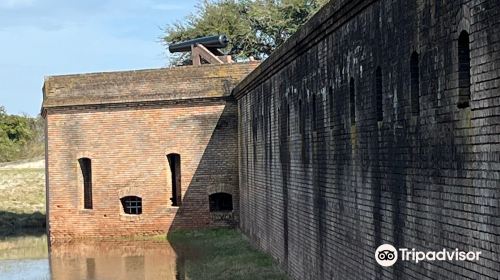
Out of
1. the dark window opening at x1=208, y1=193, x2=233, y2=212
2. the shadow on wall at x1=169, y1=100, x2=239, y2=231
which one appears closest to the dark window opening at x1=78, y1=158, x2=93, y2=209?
the shadow on wall at x1=169, y1=100, x2=239, y2=231

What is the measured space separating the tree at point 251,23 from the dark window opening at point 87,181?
57.7 ft

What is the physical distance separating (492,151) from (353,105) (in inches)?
160

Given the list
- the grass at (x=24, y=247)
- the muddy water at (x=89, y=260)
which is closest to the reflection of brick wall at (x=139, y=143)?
the grass at (x=24, y=247)

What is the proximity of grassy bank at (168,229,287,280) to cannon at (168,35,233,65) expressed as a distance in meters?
7.21

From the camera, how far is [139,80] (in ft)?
84.6

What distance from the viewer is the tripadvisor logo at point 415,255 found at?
6141 mm

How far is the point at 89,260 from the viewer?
20734 millimetres

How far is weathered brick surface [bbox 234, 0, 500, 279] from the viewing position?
19.2 ft

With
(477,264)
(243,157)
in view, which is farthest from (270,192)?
(477,264)

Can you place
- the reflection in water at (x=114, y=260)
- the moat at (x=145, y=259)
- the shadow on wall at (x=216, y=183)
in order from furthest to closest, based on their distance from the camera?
the shadow on wall at (x=216, y=183), the reflection in water at (x=114, y=260), the moat at (x=145, y=259)

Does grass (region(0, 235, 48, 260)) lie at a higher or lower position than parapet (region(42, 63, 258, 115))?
lower

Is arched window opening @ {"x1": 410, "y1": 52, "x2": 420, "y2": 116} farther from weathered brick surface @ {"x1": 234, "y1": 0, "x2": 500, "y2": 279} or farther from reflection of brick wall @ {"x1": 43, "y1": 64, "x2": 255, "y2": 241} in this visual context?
reflection of brick wall @ {"x1": 43, "y1": 64, "x2": 255, "y2": 241}

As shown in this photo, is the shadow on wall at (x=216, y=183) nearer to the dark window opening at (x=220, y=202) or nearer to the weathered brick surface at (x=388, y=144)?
the dark window opening at (x=220, y=202)

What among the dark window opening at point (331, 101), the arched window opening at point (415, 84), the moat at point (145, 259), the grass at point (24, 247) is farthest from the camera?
the grass at point (24, 247)
